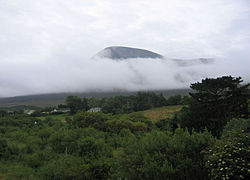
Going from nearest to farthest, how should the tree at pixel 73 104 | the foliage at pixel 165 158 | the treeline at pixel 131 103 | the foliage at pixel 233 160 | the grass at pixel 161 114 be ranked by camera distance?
1. the foliage at pixel 233 160
2. the foliage at pixel 165 158
3. the grass at pixel 161 114
4. the treeline at pixel 131 103
5. the tree at pixel 73 104

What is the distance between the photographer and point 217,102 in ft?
87.6

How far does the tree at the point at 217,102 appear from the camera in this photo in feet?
85.1

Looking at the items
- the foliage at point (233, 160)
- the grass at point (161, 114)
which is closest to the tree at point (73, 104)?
the grass at point (161, 114)

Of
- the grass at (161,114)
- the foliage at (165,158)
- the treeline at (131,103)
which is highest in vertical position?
the foliage at (165,158)

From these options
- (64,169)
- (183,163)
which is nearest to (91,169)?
(64,169)

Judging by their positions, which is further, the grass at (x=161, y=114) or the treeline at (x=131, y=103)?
the treeline at (x=131, y=103)

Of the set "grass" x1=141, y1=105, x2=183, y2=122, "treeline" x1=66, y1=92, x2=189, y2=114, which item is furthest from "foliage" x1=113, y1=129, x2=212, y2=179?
"treeline" x1=66, y1=92, x2=189, y2=114

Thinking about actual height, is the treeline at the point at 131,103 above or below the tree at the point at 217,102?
below

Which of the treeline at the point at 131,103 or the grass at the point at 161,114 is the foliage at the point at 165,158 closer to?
the grass at the point at 161,114

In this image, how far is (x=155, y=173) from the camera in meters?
6.87

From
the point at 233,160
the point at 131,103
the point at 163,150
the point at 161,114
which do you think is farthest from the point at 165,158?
the point at 131,103

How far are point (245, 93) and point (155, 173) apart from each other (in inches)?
1001

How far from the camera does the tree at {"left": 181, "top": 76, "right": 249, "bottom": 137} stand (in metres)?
26.0

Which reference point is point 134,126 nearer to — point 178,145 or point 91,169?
point 91,169
